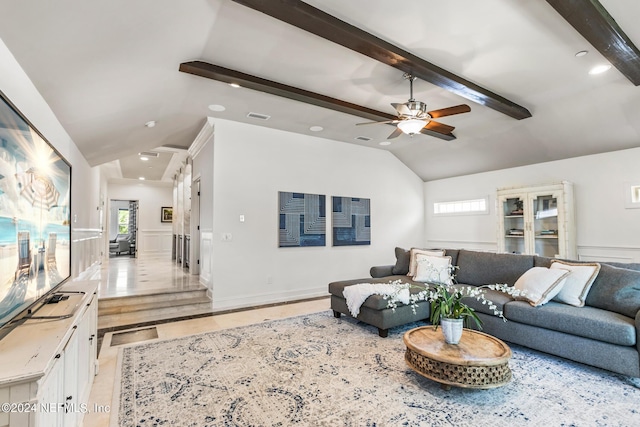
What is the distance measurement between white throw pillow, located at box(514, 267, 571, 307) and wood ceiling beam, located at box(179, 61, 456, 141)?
7.47 ft

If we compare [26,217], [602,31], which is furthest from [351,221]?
[26,217]

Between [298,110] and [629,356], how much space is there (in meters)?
4.12

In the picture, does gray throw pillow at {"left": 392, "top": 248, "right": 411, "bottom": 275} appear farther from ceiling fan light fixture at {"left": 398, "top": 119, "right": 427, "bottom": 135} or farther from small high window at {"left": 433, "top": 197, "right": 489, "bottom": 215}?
small high window at {"left": 433, "top": 197, "right": 489, "bottom": 215}

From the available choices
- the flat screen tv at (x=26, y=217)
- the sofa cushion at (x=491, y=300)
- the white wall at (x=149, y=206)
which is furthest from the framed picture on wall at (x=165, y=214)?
the sofa cushion at (x=491, y=300)

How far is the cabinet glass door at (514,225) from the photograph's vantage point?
213 inches

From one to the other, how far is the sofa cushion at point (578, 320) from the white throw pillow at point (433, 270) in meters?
0.97

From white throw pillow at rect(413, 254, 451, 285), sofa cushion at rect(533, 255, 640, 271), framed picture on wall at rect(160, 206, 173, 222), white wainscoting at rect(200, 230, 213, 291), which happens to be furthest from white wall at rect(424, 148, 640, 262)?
framed picture on wall at rect(160, 206, 173, 222)

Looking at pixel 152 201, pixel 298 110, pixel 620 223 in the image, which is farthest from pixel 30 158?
pixel 152 201

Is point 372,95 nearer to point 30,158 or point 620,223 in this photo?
point 30,158

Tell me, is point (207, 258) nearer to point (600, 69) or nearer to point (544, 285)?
point (544, 285)

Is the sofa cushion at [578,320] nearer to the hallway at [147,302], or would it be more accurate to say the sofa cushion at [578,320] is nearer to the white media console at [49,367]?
the white media console at [49,367]

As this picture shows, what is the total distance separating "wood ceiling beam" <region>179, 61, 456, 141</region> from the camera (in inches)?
118

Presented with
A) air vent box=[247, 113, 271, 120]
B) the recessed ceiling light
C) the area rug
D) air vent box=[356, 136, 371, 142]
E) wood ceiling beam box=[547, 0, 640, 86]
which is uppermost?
air vent box=[247, 113, 271, 120]

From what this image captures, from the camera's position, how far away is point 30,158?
161 cm
